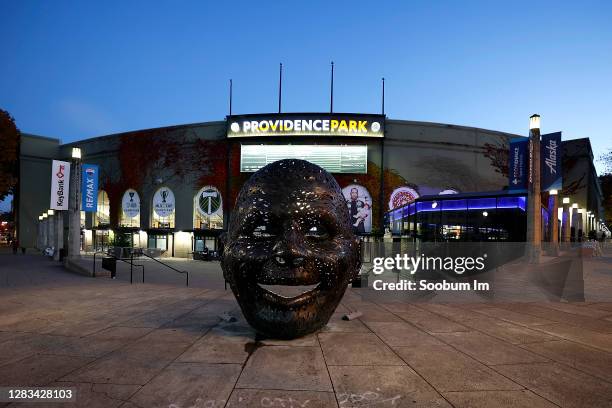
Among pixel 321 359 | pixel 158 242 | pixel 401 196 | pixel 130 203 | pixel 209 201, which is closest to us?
pixel 321 359

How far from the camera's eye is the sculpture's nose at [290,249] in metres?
4.36

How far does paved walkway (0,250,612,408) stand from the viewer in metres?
3.33

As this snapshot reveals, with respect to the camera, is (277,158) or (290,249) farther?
(277,158)

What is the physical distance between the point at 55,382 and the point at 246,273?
90.1 inches

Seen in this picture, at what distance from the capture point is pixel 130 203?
37.7 metres

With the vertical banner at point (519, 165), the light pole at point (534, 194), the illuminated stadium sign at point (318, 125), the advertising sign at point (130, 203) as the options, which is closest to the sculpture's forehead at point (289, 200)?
the light pole at point (534, 194)

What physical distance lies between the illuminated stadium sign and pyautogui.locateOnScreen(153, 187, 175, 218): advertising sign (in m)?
10.8

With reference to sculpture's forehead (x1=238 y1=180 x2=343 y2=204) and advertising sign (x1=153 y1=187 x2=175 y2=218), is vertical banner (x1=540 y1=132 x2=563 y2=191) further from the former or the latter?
advertising sign (x1=153 y1=187 x2=175 y2=218)

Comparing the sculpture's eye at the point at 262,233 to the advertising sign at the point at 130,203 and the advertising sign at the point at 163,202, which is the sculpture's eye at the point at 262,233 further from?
the advertising sign at the point at 130,203

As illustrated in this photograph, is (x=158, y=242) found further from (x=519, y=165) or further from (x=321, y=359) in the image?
(x=321, y=359)

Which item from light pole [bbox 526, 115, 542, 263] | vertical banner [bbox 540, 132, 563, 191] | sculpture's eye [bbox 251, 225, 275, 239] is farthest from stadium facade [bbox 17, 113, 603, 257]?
sculpture's eye [bbox 251, 225, 275, 239]

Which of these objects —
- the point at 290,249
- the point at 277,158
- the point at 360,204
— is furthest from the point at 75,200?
the point at 360,204

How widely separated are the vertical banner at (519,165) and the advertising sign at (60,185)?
2589 cm

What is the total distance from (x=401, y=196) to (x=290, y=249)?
30.3 metres
